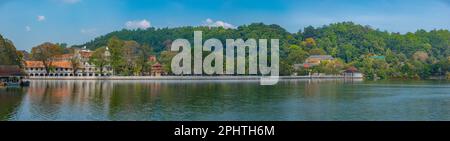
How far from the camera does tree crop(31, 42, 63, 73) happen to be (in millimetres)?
43750

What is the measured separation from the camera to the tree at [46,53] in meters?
43.8

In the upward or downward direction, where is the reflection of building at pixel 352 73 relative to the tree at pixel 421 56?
downward

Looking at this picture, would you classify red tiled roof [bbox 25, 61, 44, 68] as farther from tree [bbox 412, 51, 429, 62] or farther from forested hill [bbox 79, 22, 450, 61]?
tree [bbox 412, 51, 429, 62]

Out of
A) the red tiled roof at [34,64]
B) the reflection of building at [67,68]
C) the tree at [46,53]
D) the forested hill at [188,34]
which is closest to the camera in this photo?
the tree at [46,53]

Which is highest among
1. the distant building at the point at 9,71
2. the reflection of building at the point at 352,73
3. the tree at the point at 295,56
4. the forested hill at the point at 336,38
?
the forested hill at the point at 336,38

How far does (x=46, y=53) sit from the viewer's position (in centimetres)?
4394

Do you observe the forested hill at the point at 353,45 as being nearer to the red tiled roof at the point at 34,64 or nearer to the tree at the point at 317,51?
the tree at the point at 317,51

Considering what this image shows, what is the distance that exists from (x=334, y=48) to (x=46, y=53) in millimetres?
32136

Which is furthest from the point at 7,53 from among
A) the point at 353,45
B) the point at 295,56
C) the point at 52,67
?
the point at 353,45

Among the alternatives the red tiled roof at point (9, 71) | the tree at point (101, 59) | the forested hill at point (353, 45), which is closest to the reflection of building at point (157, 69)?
the tree at point (101, 59)

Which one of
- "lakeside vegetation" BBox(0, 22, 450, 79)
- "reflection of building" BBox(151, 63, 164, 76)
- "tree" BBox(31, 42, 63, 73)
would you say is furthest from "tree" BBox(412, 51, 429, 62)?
"tree" BBox(31, 42, 63, 73)
